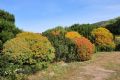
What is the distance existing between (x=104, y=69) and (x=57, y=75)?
2879mm

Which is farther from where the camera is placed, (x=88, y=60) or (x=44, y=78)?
(x=88, y=60)

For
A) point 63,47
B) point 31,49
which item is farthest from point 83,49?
point 31,49

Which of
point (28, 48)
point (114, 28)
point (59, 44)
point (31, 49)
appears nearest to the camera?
point (28, 48)

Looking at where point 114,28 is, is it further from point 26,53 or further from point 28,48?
point 26,53

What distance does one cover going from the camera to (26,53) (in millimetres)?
16656

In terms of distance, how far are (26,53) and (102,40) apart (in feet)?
33.7

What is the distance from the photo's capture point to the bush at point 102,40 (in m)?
25.8

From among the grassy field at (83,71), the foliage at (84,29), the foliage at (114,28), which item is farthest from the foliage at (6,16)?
the foliage at (114,28)

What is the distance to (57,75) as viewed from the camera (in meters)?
16.7

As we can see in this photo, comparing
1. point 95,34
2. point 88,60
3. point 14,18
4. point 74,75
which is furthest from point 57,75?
point 95,34

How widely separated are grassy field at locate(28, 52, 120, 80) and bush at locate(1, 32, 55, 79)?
438 millimetres

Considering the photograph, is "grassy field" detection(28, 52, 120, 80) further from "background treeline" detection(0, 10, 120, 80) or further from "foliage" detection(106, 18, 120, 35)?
"foliage" detection(106, 18, 120, 35)

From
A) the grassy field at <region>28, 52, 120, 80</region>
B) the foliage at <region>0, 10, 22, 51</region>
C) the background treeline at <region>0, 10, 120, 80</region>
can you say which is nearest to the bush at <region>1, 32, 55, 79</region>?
the background treeline at <region>0, 10, 120, 80</region>

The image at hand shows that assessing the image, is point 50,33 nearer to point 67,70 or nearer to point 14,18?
point 14,18
